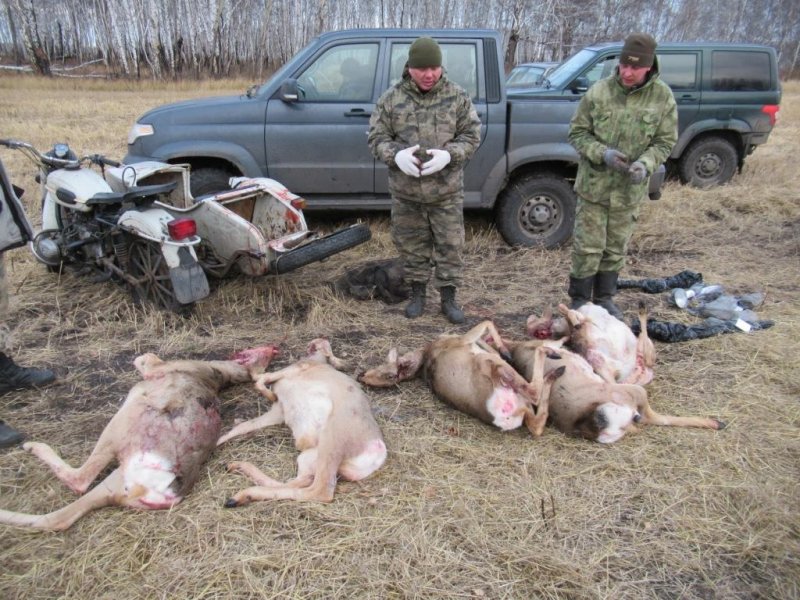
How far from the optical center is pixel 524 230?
6242mm

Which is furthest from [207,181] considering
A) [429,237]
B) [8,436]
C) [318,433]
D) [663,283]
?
[663,283]

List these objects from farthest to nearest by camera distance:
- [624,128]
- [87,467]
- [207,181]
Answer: [207,181], [624,128], [87,467]

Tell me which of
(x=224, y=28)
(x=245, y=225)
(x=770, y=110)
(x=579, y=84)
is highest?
(x=224, y=28)

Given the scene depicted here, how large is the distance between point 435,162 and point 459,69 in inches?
90.0

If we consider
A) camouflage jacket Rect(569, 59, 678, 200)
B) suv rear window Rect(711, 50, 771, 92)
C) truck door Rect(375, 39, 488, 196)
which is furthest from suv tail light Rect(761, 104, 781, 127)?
camouflage jacket Rect(569, 59, 678, 200)

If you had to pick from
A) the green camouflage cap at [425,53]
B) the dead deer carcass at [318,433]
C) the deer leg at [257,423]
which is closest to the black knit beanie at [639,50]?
the green camouflage cap at [425,53]

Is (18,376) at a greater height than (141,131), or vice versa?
(141,131)

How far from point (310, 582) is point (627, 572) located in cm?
134

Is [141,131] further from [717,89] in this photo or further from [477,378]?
[717,89]

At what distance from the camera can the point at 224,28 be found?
882 inches

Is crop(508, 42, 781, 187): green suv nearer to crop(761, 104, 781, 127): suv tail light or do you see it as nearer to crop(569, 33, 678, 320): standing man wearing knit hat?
crop(761, 104, 781, 127): suv tail light

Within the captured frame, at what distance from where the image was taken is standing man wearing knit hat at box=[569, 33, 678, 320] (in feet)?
12.8

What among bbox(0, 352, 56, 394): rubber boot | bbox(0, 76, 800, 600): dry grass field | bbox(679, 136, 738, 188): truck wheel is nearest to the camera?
bbox(0, 76, 800, 600): dry grass field

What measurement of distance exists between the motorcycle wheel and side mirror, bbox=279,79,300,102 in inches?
85.5
